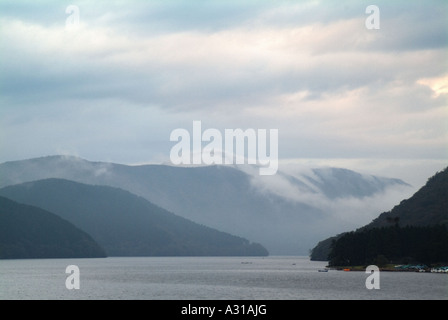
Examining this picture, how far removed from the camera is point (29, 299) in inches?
7475
